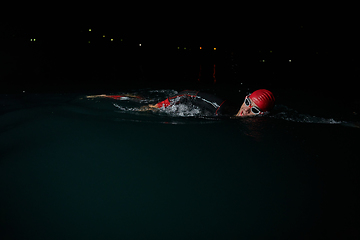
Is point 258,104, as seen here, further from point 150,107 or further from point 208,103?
point 150,107

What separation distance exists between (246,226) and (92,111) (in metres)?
2.56

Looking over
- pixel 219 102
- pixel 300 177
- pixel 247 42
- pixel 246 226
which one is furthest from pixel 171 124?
pixel 247 42

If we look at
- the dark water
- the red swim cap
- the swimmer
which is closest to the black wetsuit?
the swimmer

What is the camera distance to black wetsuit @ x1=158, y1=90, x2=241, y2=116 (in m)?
3.51

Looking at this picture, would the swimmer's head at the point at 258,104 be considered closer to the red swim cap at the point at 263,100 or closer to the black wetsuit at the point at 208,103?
the red swim cap at the point at 263,100

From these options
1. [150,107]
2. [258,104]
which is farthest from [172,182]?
[150,107]

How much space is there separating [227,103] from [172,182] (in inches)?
86.0

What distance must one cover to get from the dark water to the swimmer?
778 mm

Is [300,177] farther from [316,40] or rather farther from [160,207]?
[316,40]

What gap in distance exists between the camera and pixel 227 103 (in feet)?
11.7

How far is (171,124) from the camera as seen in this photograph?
2.75m

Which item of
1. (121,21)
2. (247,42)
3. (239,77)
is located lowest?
(239,77)

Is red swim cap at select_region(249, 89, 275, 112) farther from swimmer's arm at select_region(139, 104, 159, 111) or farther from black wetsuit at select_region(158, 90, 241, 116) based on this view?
swimmer's arm at select_region(139, 104, 159, 111)

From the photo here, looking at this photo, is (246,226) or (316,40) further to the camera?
(316,40)
